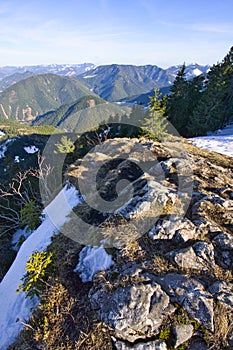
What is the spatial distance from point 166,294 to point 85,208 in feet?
20.9

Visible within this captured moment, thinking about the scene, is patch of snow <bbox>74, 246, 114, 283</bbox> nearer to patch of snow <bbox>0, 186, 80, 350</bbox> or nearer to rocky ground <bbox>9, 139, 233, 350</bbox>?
rocky ground <bbox>9, 139, 233, 350</bbox>

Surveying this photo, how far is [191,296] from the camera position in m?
5.83

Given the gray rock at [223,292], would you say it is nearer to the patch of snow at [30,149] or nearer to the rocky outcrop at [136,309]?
the rocky outcrop at [136,309]

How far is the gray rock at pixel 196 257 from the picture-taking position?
664cm

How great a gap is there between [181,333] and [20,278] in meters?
8.18

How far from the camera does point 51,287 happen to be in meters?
7.38

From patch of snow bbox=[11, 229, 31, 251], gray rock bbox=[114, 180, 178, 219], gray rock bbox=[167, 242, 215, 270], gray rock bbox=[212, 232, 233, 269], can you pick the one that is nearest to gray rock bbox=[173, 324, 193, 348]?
gray rock bbox=[167, 242, 215, 270]

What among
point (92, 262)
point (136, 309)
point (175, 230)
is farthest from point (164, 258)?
point (92, 262)

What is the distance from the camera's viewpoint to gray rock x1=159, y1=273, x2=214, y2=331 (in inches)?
219

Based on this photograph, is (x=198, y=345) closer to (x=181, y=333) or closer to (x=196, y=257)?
(x=181, y=333)

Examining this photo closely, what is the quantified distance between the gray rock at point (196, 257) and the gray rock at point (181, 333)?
161 centimetres

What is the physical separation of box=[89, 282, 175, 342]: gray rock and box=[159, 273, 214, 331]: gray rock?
0.86 feet

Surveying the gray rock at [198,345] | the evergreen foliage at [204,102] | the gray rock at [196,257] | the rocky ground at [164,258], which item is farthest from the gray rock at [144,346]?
the evergreen foliage at [204,102]

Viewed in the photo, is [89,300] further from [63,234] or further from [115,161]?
[115,161]
